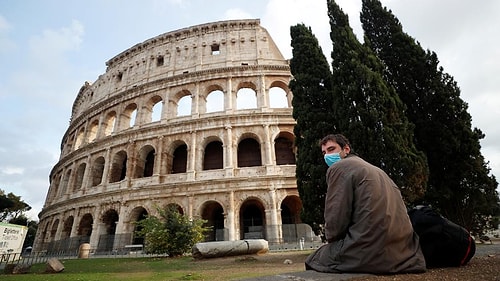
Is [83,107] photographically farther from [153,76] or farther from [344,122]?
[344,122]

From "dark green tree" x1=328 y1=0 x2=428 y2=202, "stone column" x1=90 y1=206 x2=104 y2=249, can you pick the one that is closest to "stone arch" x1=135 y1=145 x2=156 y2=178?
"stone column" x1=90 y1=206 x2=104 y2=249

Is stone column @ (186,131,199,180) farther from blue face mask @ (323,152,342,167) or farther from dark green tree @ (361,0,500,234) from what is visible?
blue face mask @ (323,152,342,167)

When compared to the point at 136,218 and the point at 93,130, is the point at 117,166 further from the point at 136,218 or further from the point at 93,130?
the point at 93,130

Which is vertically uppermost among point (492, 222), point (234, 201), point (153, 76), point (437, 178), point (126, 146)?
point (153, 76)

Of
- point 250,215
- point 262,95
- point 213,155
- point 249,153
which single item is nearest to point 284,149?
point 249,153

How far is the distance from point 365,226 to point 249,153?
17.9 metres

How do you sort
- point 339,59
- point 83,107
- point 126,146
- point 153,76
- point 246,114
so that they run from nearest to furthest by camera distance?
1. point 339,59
2. point 246,114
3. point 126,146
4. point 153,76
5. point 83,107

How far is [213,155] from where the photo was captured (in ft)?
67.9

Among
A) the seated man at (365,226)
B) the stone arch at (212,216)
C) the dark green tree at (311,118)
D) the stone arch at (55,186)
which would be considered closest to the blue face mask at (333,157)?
the seated man at (365,226)

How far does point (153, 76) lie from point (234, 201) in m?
13.4

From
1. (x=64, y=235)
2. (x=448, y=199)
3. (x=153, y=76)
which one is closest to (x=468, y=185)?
(x=448, y=199)

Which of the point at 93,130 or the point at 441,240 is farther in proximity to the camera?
the point at 93,130

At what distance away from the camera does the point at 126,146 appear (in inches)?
825

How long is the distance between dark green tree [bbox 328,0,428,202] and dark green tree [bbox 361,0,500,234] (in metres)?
1.00
